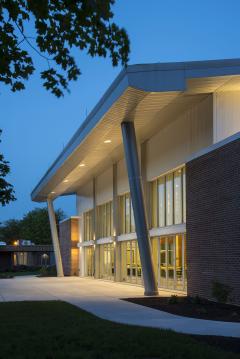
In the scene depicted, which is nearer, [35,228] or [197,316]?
[197,316]

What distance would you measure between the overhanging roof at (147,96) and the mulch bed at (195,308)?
21.9 feet

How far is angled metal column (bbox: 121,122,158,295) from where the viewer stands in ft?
78.9

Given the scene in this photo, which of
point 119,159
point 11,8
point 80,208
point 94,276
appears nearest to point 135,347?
point 11,8

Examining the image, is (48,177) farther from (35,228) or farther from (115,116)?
(35,228)

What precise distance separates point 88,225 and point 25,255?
39626 millimetres

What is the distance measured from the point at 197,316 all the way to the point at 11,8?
11057 mm

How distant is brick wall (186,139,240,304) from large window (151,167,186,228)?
2941 mm

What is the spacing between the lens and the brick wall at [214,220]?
1889 centimetres

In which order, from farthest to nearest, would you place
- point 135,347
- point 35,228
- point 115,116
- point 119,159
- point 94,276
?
1. point 35,228
2. point 94,276
3. point 119,159
4. point 115,116
5. point 135,347

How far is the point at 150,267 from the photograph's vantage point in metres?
24.1

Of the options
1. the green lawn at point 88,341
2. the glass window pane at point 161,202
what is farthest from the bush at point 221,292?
the glass window pane at point 161,202

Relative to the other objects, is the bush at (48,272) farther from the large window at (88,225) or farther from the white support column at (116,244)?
the white support column at (116,244)

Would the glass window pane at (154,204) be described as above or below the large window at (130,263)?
above

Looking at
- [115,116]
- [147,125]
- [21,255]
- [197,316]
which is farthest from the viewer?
[21,255]
